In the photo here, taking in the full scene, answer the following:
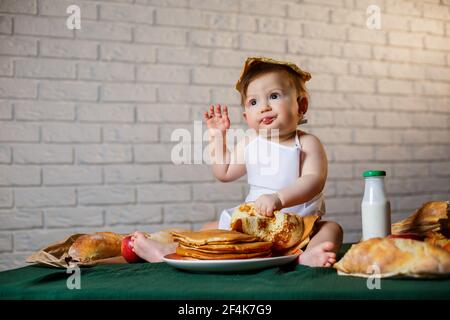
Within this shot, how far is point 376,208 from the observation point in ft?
3.40

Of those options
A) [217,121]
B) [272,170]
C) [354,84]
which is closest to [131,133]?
[217,121]

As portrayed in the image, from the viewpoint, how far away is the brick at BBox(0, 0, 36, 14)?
204cm

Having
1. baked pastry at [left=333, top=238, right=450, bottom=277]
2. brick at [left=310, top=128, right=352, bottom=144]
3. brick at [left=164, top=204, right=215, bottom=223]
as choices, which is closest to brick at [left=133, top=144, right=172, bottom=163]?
brick at [left=164, top=204, right=215, bottom=223]

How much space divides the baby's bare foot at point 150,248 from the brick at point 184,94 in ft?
3.76

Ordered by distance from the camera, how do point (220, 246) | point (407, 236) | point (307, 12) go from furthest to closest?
point (307, 12) < point (407, 236) < point (220, 246)

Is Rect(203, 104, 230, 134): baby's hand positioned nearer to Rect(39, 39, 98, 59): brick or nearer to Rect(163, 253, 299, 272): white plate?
Rect(163, 253, 299, 272): white plate

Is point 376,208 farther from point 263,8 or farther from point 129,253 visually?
point 263,8

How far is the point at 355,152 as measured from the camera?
2.59 metres

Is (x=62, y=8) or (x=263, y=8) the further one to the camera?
(x=263, y=8)

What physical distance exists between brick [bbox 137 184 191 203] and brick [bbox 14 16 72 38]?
2.46 ft

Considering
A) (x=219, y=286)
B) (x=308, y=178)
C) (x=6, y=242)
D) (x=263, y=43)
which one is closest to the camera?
(x=219, y=286)

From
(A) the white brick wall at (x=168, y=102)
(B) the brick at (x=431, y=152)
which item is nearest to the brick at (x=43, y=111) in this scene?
(A) the white brick wall at (x=168, y=102)

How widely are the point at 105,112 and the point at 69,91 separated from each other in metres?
0.17
